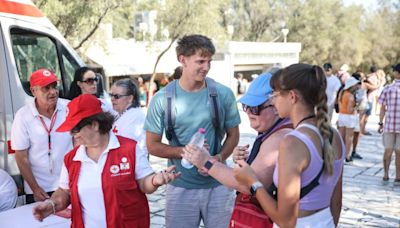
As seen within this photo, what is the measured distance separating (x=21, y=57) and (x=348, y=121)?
6.14m

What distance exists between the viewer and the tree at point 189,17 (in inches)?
759

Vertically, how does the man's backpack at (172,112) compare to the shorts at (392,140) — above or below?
above

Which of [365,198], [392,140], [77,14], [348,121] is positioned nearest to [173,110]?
[365,198]

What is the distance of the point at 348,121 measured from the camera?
852 cm

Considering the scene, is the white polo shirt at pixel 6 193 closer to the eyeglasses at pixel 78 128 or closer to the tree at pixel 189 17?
the eyeglasses at pixel 78 128

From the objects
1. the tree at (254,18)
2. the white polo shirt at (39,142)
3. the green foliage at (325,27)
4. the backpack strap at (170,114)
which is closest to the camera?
the backpack strap at (170,114)

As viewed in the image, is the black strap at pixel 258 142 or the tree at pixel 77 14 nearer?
the black strap at pixel 258 142

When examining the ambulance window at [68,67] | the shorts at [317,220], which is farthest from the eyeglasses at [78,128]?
the ambulance window at [68,67]

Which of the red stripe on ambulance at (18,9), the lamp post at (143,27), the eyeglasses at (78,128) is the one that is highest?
the lamp post at (143,27)

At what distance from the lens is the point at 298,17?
1683 inches

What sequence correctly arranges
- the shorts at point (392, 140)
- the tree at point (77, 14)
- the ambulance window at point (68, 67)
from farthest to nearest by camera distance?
the tree at point (77, 14), the shorts at point (392, 140), the ambulance window at point (68, 67)

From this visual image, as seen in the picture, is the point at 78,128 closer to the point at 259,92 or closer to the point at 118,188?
the point at 118,188

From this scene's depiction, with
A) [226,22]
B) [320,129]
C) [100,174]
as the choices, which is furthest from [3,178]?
[226,22]

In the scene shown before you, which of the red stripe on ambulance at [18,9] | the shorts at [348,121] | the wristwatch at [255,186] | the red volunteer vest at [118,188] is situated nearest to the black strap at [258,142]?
the wristwatch at [255,186]
